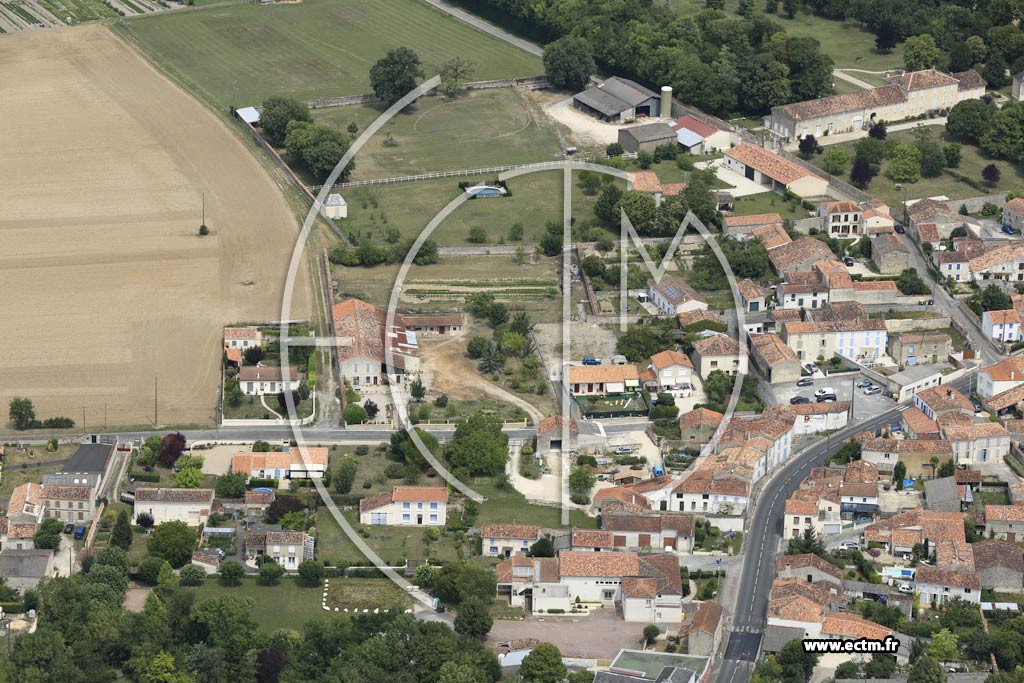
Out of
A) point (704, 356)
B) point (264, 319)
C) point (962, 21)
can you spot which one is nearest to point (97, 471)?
point (264, 319)

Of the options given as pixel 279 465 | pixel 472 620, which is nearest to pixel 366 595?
pixel 472 620

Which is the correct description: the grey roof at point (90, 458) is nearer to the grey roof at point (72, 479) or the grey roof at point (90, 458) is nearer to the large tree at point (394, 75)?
the grey roof at point (72, 479)

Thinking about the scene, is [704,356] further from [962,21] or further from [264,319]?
[962,21]

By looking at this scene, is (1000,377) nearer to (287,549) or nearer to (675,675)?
(675,675)

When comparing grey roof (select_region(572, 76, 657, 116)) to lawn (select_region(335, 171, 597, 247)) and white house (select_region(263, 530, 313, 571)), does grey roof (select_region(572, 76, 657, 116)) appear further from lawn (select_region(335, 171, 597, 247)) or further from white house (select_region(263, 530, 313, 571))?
white house (select_region(263, 530, 313, 571))

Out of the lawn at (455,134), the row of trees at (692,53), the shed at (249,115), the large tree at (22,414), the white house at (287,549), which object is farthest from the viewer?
the shed at (249,115)

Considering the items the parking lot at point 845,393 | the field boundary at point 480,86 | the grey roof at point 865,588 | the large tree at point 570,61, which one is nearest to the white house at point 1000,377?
the parking lot at point 845,393
